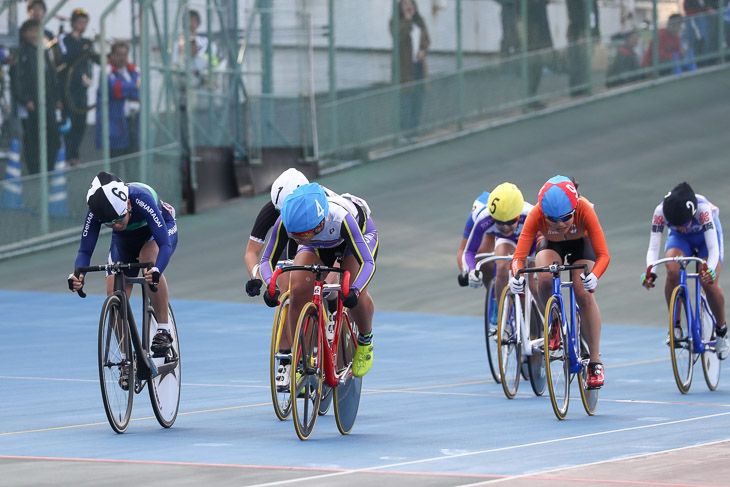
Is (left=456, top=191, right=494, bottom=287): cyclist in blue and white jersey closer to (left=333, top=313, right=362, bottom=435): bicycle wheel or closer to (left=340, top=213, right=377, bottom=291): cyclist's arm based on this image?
(left=333, top=313, right=362, bottom=435): bicycle wheel

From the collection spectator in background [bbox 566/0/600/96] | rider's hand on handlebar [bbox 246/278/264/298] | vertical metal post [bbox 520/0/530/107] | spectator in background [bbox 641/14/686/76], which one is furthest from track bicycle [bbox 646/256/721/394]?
spectator in background [bbox 641/14/686/76]

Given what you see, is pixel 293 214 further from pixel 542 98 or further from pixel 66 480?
pixel 542 98

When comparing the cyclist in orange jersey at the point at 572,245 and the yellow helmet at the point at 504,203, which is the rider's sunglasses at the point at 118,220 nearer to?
the cyclist in orange jersey at the point at 572,245

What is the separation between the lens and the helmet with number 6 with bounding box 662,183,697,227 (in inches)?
346

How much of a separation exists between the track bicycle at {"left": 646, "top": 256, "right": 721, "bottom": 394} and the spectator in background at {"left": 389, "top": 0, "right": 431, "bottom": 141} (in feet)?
44.3

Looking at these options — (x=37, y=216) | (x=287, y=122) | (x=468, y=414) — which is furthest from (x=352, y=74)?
(x=468, y=414)

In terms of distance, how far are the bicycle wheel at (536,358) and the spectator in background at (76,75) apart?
10564 mm

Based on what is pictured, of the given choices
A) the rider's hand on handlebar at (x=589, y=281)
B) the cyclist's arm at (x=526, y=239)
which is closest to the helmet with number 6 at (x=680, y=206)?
the cyclist's arm at (x=526, y=239)

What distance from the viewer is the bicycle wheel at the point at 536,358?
28.7ft

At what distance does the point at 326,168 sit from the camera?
70.7 ft

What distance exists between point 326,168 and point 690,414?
556 inches

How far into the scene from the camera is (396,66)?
72.4ft

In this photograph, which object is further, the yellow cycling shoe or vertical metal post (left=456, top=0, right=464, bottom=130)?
vertical metal post (left=456, top=0, right=464, bottom=130)

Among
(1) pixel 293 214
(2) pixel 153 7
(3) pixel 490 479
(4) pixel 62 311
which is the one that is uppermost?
(2) pixel 153 7
